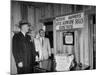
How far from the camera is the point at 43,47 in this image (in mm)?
1734

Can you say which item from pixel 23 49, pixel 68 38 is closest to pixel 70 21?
pixel 68 38

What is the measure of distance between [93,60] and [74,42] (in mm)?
282

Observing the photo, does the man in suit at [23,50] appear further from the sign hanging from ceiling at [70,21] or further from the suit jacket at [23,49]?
the sign hanging from ceiling at [70,21]

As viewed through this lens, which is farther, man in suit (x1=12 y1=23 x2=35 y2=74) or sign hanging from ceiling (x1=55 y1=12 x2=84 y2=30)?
sign hanging from ceiling (x1=55 y1=12 x2=84 y2=30)

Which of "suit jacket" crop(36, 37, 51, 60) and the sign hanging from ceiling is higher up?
the sign hanging from ceiling

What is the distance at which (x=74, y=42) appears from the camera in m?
1.82

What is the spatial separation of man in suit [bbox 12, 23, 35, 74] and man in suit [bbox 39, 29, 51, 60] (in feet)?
0.29

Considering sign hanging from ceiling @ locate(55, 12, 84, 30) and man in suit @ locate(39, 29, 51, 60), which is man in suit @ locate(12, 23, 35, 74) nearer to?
man in suit @ locate(39, 29, 51, 60)

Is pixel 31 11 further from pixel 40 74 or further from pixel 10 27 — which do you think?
pixel 40 74

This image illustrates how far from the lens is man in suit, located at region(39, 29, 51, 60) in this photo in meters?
1.73

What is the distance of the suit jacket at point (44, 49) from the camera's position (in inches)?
68.0

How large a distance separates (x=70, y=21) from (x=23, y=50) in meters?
0.57

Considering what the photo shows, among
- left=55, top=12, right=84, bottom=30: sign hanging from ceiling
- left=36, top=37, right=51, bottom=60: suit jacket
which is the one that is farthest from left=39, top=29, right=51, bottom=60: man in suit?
left=55, top=12, right=84, bottom=30: sign hanging from ceiling

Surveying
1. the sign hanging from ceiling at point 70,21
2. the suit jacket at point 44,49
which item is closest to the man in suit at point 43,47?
the suit jacket at point 44,49
